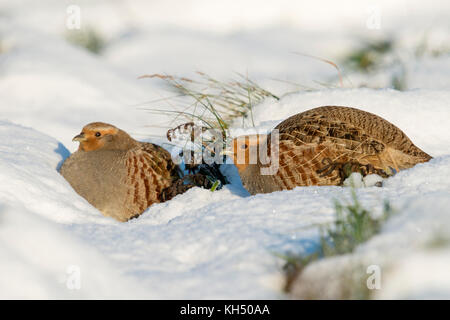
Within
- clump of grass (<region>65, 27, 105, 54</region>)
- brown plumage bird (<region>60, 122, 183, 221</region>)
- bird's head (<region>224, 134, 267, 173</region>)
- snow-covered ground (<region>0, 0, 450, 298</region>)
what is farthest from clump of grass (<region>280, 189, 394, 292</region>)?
clump of grass (<region>65, 27, 105, 54</region>)

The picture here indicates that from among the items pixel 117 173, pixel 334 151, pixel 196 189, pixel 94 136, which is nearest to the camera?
pixel 334 151

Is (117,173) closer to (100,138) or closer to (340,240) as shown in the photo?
(100,138)

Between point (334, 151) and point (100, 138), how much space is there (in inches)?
64.2

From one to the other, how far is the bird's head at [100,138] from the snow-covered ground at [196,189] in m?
0.26

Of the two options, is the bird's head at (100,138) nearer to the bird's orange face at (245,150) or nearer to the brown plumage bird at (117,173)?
the brown plumage bird at (117,173)

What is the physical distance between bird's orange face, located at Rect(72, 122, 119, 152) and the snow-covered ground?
0.81 ft

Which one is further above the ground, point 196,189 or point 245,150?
point 245,150

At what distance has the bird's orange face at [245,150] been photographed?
10.5 ft

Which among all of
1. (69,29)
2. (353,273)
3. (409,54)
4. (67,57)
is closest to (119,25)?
(69,29)

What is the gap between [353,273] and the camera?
5.32 ft

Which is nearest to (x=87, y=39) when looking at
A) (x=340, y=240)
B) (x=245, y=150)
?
(x=245, y=150)

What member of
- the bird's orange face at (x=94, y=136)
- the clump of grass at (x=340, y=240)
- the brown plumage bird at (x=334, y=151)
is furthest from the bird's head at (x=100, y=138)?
the clump of grass at (x=340, y=240)

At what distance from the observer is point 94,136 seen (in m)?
3.74

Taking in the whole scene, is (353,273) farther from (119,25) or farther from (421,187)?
(119,25)
